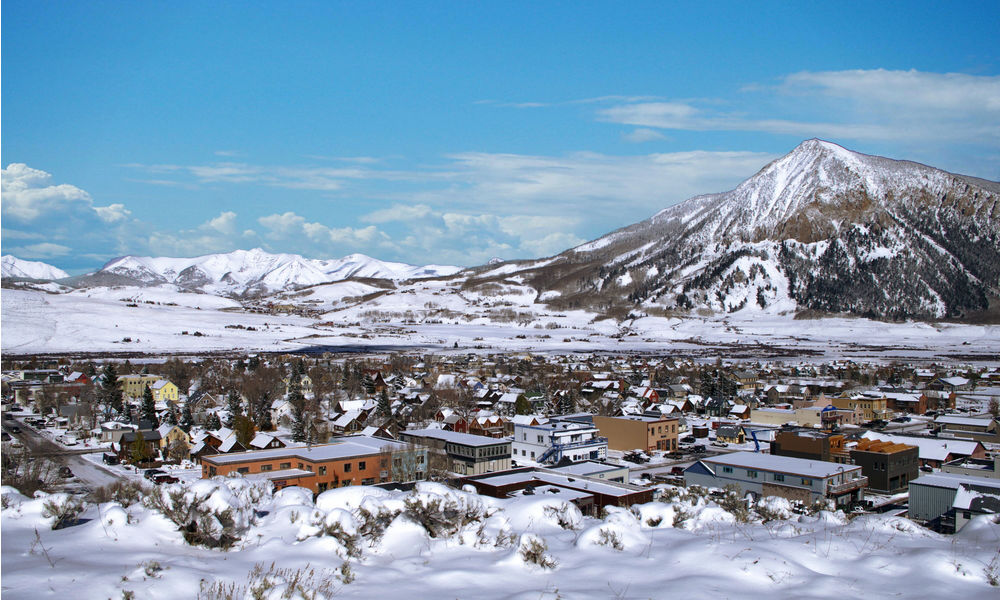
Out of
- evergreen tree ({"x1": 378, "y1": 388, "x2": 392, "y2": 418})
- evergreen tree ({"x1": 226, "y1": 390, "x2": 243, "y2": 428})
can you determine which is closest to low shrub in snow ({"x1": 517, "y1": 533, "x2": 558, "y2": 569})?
evergreen tree ({"x1": 226, "y1": 390, "x2": 243, "y2": 428})

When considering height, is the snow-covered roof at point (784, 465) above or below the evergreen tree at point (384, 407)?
above

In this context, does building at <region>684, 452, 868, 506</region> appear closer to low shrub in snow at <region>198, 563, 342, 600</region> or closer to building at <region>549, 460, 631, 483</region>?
building at <region>549, 460, 631, 483</region>

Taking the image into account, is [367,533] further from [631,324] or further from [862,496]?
[631,324]

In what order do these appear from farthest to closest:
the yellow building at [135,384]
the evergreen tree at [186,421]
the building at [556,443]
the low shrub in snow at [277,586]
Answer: the yellow building at [135,384] < the evergreen tree at [186,421] < the building at [556,443] < the low shrub in snow at [277,586]

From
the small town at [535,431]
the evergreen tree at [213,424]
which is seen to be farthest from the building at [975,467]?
the evergreen tree at [213,424]

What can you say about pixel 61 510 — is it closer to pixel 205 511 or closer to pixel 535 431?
pixel 205 511

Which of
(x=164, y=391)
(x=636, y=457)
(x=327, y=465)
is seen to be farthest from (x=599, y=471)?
(x=164, y=391)

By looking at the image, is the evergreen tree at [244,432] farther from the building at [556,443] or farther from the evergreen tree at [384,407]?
the building at [556,443]
